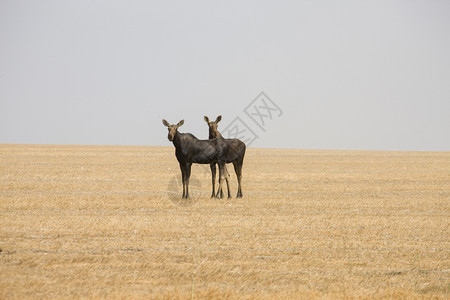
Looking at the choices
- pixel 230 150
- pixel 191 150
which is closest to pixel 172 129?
pixel 191 150

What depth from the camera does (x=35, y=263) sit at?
11.3 metres

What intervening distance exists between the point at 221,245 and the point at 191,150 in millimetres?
9331

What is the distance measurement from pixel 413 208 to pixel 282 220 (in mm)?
6552

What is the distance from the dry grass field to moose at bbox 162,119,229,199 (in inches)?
53.9

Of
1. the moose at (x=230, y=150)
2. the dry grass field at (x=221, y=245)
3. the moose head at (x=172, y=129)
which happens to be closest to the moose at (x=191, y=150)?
the moose head at (x=172, y=129)

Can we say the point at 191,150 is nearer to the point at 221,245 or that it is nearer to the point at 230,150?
the point at 230,150

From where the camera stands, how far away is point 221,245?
1335cm

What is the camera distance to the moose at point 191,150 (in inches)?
873

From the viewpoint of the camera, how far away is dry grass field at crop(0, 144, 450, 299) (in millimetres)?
9961

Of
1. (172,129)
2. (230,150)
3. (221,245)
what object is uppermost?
(172,129)

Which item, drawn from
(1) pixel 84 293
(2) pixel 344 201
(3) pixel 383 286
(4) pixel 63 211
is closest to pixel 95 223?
(4) pixel 63 211

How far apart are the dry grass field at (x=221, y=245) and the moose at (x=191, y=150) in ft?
4.49

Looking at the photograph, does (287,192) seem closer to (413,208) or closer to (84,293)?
(413,208)

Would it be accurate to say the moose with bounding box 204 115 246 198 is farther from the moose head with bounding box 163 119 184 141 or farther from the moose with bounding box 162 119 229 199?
the moose head with bounding box 163 119 184 141
